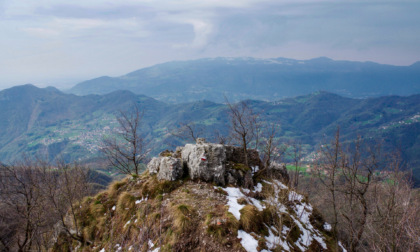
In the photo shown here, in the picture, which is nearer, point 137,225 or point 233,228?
point 233,228

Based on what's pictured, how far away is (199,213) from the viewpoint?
12.4m

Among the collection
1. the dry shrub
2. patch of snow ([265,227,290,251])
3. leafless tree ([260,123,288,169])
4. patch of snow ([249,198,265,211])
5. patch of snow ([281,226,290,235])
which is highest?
leafless tree ([260,123,288,169])

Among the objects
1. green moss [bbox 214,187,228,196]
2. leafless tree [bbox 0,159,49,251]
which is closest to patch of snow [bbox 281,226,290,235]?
green moss [bbox 214,187,228,196]

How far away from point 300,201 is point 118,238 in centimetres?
1435

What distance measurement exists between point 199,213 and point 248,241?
3.27 meters

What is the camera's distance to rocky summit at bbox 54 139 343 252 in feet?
35.8

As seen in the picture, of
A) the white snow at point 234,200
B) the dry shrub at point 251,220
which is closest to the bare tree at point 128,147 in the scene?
the white snow at point 234,200

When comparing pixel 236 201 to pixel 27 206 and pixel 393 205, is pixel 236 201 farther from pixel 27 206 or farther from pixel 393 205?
pixel 27 206

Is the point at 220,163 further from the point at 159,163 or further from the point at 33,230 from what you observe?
the point at 33,230

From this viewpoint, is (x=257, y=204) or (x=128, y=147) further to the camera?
(x=128, y=147)

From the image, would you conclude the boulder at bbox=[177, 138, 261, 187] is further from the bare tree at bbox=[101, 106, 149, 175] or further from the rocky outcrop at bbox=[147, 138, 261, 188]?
the bare tree at bbox=[101, 106, 149, 175]

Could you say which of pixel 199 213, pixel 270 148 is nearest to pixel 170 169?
pixel 199 213

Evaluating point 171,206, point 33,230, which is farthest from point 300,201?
point 33,230

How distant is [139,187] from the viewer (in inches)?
653
